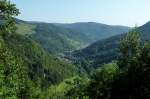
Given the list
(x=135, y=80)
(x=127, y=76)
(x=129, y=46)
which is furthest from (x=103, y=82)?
(x=135, y=80)

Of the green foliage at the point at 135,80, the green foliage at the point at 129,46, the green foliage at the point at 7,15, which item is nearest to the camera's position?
the green foliage at the point at 7,15

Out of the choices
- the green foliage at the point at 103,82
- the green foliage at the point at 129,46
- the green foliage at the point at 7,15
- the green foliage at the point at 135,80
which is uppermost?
the green foliage at the point at 7,15

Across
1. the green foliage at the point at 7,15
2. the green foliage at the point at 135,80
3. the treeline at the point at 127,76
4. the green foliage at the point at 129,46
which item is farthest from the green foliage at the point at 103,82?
the green foliage at the point at 7,15

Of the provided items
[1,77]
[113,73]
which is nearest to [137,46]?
[113,73]

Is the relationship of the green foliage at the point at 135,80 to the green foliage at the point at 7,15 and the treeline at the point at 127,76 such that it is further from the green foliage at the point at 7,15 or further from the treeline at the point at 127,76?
the green foliage at the point at 7,15

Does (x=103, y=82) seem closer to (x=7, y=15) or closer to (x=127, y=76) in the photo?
(x=127, y=76)

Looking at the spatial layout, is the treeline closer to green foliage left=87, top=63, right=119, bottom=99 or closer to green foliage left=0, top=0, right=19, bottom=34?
green foliage left=87, top=63, right=119, bottom=99

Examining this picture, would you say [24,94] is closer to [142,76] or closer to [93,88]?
[93,88]

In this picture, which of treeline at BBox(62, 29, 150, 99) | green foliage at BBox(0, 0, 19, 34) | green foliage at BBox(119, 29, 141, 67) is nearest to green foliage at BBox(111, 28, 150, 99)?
treeline at BBox(62, 29, 150, 99)

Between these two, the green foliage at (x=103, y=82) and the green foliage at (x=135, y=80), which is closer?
the green foliage at (x=135, y=80)

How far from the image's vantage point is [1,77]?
3422 centimetres

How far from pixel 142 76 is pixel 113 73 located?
1652 centimetres

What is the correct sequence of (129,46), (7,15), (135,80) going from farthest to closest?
(129,46)
(135,80)
(7,15)

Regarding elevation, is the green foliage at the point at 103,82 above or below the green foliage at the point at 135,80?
below
